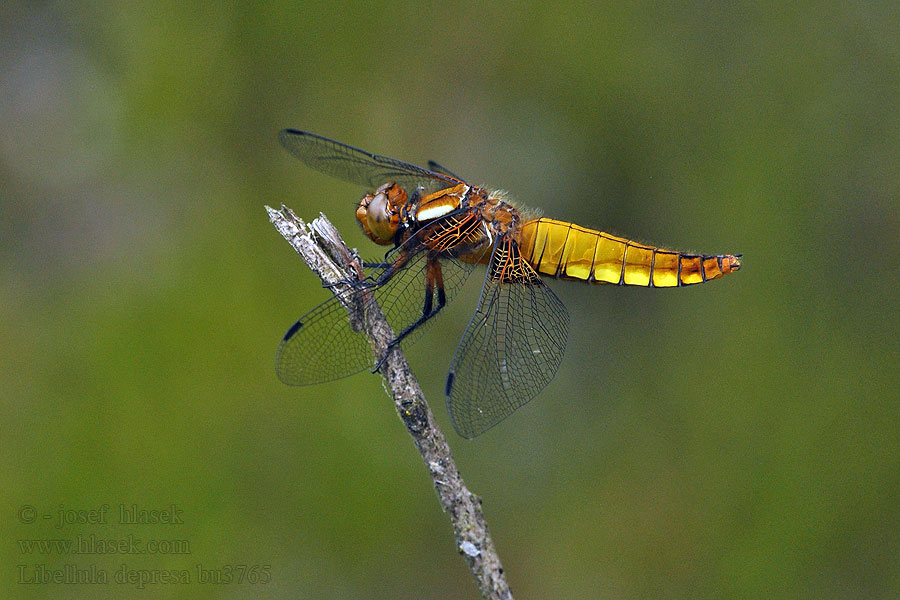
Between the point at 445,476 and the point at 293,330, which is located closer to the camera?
the point at 445,476

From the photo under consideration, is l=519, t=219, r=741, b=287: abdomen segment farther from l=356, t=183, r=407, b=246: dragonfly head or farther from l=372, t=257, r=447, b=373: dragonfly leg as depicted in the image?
l=356, t=183, r=407, b=246: dragonfly head

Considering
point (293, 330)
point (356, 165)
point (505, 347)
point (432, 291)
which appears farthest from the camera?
point (356, 165)

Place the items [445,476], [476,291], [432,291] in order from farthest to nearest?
1. [476,291]
2. [432,291]
3. [445,476]

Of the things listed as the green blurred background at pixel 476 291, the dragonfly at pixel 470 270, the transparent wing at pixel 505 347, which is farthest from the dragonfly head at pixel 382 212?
the green blurred background at pixel 476 291

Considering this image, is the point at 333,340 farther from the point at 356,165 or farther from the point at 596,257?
the point at 596,257

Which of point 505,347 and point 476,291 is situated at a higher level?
point 476,291

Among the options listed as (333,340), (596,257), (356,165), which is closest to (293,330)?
(333,340)

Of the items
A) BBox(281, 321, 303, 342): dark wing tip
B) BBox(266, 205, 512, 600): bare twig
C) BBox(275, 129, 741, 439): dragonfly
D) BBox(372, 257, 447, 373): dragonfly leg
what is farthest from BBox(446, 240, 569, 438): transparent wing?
BBox(281, 321, 303, 342): dark wing tip

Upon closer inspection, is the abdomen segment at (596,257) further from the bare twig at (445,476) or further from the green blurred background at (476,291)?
the bare twig at (445,476)
